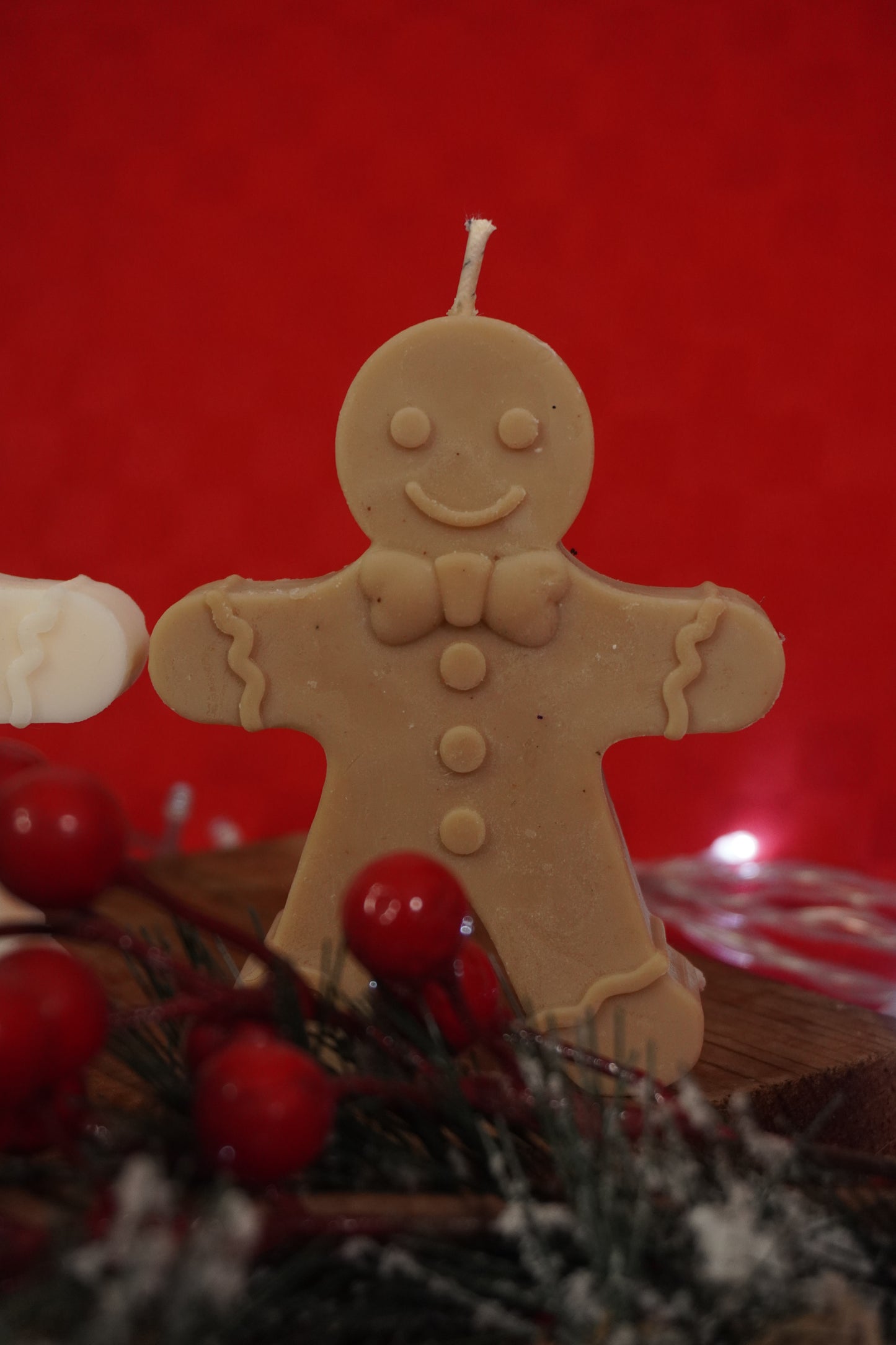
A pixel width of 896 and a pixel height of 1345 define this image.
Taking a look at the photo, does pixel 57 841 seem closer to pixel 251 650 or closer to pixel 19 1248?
pixel 19 1248

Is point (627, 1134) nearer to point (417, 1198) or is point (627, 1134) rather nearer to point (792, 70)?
point (417, 1198)

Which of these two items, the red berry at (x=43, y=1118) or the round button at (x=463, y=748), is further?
the round button at (x=463, y=748)

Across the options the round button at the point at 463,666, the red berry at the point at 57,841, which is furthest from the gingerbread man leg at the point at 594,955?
the red berry at the point at 57,841

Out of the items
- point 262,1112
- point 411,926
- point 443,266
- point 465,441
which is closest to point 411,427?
point 465,441

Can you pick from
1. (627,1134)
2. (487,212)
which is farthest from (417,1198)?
(487,212)

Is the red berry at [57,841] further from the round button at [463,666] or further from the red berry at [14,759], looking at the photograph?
the round button at [463,666]
